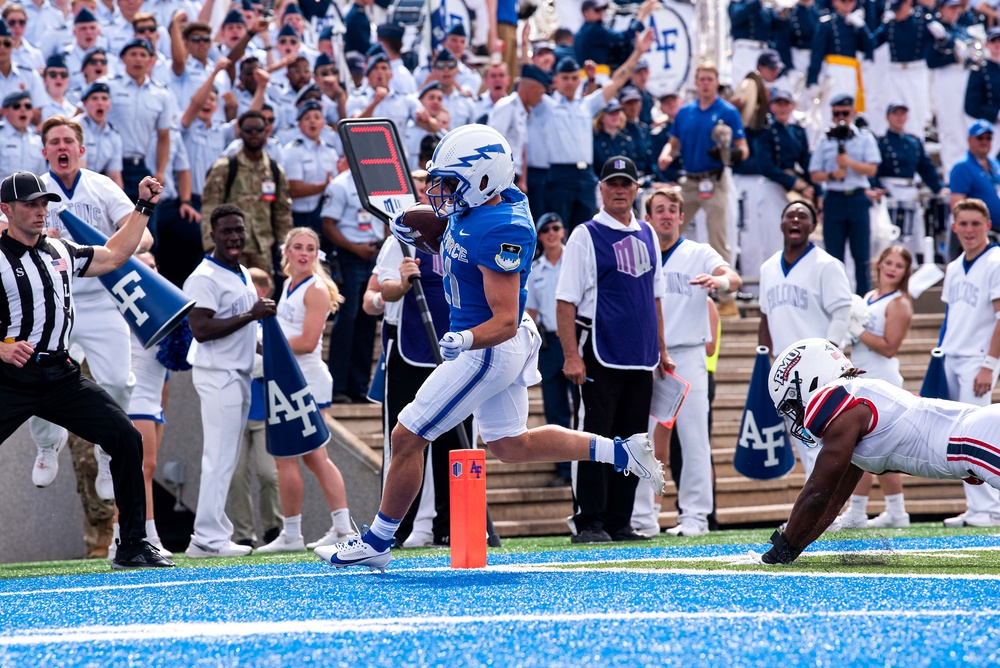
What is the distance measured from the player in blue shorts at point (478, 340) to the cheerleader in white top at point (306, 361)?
94.1 inches

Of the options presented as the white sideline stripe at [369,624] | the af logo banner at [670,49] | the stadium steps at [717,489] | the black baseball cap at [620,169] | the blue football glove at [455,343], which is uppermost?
the af logo banner at [670,49]

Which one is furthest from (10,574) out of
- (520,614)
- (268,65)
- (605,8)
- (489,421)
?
(605,8)

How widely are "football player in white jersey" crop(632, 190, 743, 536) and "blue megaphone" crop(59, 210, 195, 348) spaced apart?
9.90ft

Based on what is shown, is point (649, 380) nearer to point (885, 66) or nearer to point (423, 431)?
point (423, 431)

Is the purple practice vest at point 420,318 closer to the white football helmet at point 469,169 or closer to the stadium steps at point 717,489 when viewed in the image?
the stadium steps at point 717,489

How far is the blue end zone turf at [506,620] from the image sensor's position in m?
3.93

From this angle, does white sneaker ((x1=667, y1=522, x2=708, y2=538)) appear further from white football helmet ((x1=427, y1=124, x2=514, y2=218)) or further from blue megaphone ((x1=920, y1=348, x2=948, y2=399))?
white football helmet ((x1=427, y1=124, x2=514, y2=218))

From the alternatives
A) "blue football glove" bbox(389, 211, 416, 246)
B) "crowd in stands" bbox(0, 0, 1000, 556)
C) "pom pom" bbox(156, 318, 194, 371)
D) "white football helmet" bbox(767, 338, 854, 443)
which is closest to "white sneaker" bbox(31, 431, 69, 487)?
"pom pom" bbox(156, 318, 194, 371)

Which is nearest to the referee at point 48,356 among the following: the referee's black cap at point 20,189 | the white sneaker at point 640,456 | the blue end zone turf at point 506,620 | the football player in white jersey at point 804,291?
the referee's black cap at point 20,189

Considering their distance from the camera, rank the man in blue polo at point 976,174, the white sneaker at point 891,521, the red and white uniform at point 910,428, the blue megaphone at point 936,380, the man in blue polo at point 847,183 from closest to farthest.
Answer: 1. the red and white uniform at point 910,428
2. the white sneaker at point 891,521
3. the blue megaphone at point 936,380
4. the man in blue polo at point 976,174
5. the man in blue polo at point 847,183

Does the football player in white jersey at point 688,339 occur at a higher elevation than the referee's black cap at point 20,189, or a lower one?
lower

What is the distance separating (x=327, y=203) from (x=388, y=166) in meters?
2.74

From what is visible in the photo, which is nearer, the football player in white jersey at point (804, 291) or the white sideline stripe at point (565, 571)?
the white sideline stripe at point (565, 571)

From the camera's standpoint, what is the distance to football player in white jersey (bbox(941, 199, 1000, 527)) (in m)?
9.83
